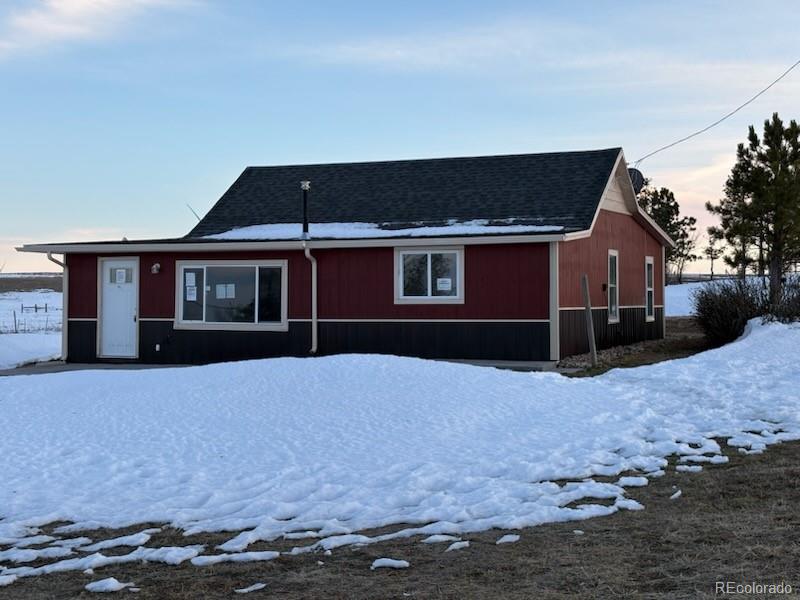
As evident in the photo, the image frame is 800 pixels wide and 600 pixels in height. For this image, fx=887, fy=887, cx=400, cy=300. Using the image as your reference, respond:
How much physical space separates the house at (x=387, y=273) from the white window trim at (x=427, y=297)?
0.03 m

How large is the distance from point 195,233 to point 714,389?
12929mm

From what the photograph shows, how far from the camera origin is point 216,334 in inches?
730

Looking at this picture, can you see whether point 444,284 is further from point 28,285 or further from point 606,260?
point 28,285

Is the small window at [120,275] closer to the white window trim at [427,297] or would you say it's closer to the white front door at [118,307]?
the white front door at [118,307]

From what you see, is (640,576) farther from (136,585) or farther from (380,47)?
(380,47)

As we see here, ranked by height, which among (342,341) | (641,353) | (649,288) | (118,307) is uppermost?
(649,288)

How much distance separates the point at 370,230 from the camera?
18797 millimetres

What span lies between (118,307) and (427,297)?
6789mm

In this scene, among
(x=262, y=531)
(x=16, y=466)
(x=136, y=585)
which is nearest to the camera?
(x=136, y=585)

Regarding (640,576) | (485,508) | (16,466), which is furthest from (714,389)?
(16,466)

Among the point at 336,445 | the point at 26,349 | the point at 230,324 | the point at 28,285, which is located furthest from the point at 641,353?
the point at 28,285

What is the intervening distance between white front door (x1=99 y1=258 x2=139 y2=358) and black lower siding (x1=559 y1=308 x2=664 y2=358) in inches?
354

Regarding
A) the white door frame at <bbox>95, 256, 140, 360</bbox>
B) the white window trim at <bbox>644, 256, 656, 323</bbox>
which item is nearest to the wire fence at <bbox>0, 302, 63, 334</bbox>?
the white door frame at <bbox>95, 256, 140, 360</bbox>

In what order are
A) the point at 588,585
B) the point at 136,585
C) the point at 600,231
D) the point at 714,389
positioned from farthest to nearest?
1. the point at 600,231
2. the point at 714,389
3. the point at 136,585
4. the point at 588,585
